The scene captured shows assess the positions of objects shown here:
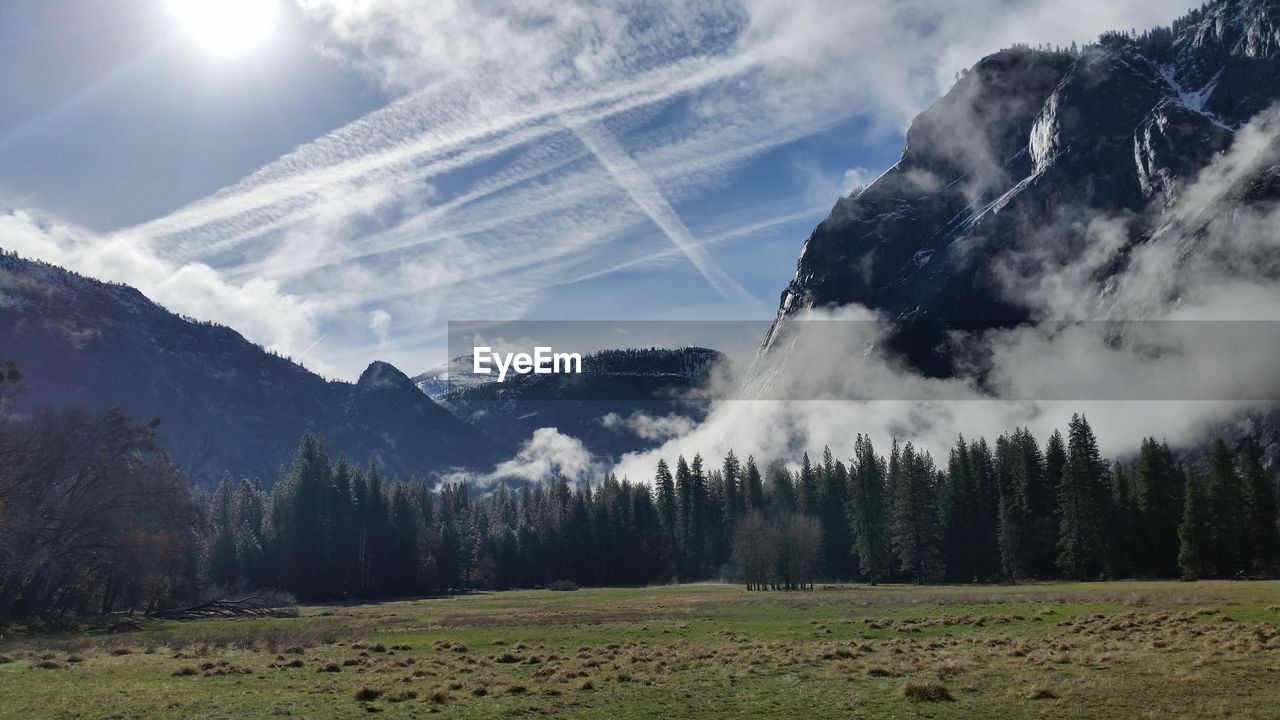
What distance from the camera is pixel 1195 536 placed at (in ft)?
306

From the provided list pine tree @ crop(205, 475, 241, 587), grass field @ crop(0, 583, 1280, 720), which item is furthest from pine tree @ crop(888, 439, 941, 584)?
pine tree @ crop(205, 475, 241, 587)

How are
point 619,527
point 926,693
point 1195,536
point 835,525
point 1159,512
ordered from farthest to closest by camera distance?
1. point 619,527
2. point 835,525
3. point 1159,512
4. point 1195,536
5. point 926,693

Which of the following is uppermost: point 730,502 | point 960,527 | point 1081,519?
point 730,502

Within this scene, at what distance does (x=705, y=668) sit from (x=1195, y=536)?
86850mm

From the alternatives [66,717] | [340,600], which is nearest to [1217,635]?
[66,717]

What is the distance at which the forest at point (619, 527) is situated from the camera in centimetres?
7344

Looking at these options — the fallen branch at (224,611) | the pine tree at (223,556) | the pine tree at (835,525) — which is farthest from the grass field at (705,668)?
the pine tree at (835,525)

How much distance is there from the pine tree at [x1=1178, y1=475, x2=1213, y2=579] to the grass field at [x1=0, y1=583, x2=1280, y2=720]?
4076cm

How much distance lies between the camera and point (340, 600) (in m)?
117

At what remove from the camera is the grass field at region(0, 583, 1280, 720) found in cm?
2394

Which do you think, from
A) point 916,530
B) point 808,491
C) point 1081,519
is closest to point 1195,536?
point 1081,519

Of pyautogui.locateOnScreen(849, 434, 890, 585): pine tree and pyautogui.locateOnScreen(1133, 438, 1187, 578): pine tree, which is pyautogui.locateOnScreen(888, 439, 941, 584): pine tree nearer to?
pyautogui.locateOnScreen(849, 434, 890, 585): pine tree

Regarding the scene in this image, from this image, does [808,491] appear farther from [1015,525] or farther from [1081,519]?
[1081,519]

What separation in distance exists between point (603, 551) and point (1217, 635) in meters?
133
